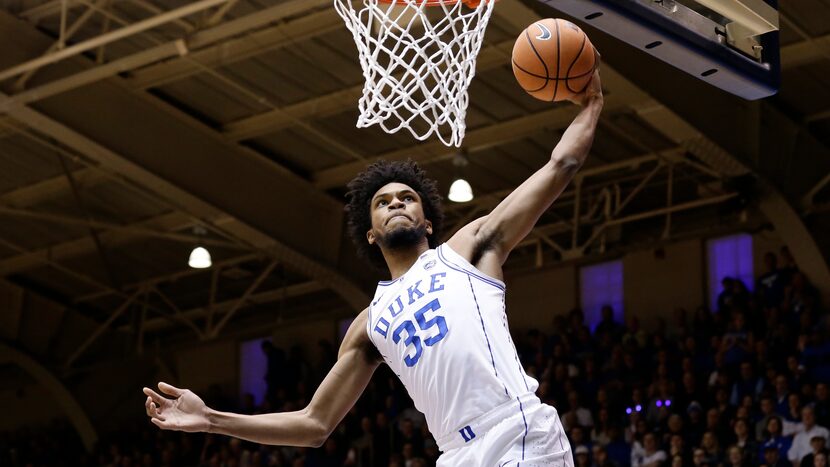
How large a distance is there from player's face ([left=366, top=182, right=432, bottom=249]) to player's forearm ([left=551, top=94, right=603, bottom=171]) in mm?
592

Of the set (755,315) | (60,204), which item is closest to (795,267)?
(755,315)

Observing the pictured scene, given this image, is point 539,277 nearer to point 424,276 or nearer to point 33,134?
point 33,134

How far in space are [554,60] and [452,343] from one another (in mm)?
1275

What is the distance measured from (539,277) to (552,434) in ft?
54.2

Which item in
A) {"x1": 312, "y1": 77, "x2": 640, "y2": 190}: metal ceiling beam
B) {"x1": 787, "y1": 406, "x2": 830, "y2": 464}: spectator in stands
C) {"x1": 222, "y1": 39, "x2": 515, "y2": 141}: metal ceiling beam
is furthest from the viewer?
{"x1": 312, "y1": 77, "x2": 640, "y2": 190}: metal ceiling beam

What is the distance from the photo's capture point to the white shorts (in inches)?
194

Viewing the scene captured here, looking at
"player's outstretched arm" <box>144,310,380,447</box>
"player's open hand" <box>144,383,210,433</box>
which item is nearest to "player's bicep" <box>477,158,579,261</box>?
"player's outstretched arm" <box>144,310,380,447</box>

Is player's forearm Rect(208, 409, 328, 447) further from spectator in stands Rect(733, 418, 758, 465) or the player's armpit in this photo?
spectator in stands Rect(733, 418, 758, 465)

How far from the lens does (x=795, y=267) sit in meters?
17.1

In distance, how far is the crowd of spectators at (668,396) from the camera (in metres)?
13.8

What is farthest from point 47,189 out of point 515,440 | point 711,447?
point 515,440

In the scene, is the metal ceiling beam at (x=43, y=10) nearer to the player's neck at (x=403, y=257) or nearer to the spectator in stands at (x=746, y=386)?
the spectator in stands at (x=746, y=386)

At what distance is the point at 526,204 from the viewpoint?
520 centimetres

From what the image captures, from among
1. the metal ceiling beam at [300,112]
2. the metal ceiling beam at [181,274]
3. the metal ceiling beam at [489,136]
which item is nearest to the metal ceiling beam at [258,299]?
the metal ceiling beam at [181,274]
